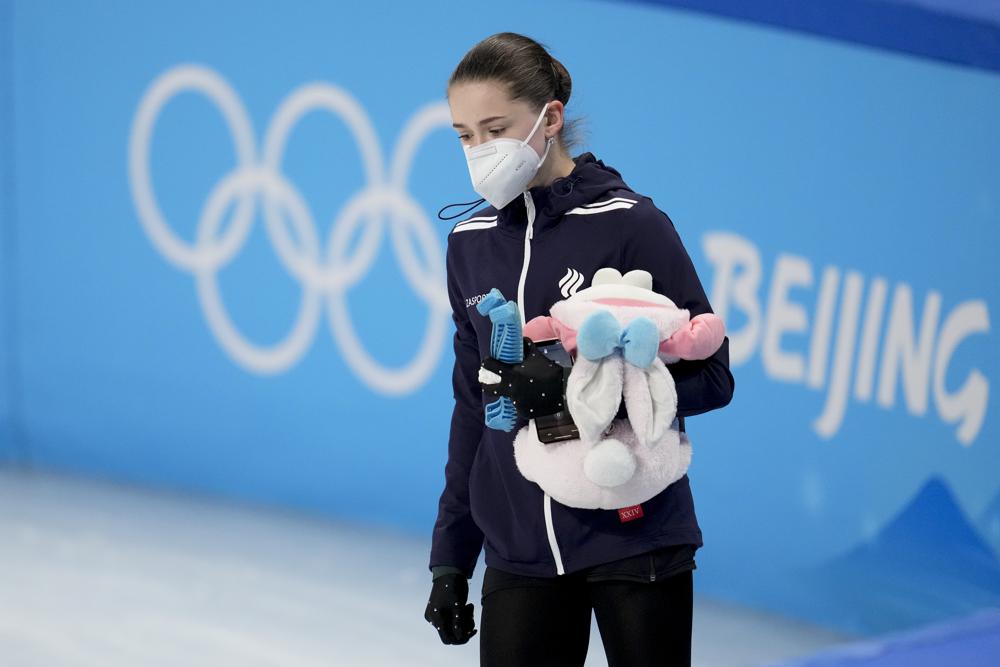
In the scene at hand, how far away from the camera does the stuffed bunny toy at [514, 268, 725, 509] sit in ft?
7.30

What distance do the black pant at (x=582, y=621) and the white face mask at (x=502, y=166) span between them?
0.63 metres

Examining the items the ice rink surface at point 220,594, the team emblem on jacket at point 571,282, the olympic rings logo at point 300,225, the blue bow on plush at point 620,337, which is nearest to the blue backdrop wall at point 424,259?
the olympic rings logo at point 300,225

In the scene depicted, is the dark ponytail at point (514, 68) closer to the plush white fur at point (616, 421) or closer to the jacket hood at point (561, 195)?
the jacket hood at point (561, 195)

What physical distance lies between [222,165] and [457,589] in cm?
381

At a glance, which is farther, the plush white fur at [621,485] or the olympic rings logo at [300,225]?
the olympic rings logo at [300,225]

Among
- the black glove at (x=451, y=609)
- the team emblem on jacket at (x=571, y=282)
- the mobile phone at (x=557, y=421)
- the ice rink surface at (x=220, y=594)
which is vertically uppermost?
the team emblem on jacket at (x=571, y=282)

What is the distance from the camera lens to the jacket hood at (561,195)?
2.40 meters

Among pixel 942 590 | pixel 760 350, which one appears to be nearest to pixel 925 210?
pixel 760 350

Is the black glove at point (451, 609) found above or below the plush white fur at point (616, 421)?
below

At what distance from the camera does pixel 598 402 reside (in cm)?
225

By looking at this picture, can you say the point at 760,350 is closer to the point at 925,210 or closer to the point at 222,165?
the point at 925,210

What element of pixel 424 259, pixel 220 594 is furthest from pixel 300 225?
pixel 220 594

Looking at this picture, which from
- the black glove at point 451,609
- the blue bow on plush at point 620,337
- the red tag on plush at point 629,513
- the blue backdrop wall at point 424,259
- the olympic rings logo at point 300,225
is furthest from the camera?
the olympic rings logo at point 300,225

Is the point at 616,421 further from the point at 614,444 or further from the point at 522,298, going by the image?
the point at 522,298
